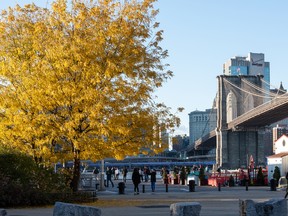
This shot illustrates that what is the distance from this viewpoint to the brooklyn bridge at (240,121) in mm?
101875

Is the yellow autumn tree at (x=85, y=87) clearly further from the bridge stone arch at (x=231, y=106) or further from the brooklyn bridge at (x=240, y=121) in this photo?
the bridge stone arch at (x=231, y=106)

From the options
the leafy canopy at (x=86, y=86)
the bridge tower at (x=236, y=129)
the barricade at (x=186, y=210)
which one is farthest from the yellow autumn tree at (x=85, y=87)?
the bridge tower at (x=236, y=129)

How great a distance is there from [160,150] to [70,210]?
598 inches

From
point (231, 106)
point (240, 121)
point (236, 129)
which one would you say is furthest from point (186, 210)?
point (231, 106)

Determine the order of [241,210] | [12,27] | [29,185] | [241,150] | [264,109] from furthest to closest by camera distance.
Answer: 1. [241,150]
2. [264,109]
3. [12,27]
4. [29,185]
5. [241,210]

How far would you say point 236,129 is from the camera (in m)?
108

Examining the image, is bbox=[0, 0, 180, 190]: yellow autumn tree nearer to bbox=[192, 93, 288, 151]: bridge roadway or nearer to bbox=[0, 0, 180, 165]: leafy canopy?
bbox=[0, 0, 180, 165]: leafy canopy

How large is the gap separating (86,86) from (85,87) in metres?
0.08

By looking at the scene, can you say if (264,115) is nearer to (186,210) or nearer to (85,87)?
(85,87)

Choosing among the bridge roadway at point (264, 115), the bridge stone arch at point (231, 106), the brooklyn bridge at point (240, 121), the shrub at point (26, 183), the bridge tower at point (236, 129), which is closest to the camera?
the shrub at point (26, 183)

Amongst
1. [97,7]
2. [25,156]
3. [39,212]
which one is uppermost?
[97,7]

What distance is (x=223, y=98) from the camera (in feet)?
404

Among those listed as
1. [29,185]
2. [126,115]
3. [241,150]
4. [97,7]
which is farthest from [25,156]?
[241,150]

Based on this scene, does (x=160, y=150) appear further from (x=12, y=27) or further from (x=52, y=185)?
(x=12, y=27)
